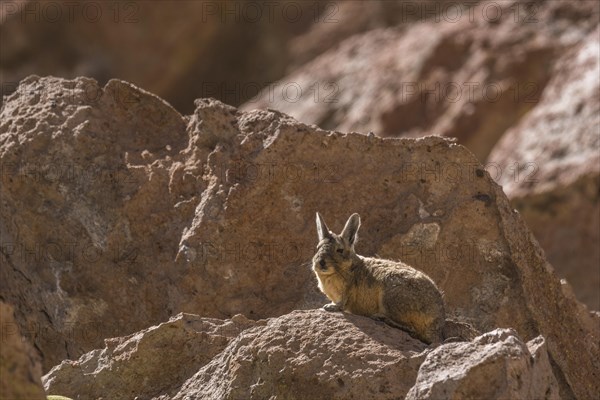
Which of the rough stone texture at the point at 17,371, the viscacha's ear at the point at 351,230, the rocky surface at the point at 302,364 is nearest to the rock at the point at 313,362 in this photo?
the rocky surface at the point at 302,364

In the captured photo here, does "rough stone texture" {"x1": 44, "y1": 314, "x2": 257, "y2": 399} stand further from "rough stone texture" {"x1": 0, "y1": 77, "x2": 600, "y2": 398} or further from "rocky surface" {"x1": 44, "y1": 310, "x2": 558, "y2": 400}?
"rough stone texture" {"x1": 0, "y1": 77, "x2": 600, "y2": 398}

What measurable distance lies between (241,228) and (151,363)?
2.06 m

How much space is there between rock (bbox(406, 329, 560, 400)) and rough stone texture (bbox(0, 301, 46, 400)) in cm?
238

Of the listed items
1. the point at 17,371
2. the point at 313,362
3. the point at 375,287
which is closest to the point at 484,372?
the point at 313,362

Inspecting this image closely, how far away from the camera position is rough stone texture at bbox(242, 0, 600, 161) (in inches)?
922

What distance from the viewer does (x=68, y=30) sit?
28875mm

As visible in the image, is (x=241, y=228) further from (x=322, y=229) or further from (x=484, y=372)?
(x=484, y=372)

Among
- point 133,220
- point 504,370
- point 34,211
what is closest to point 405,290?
point 504,370

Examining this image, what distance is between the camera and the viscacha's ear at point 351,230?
10758 mm

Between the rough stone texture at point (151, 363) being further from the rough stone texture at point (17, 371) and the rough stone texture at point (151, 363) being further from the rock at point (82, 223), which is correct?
the rough stone texture at point (17, 371)

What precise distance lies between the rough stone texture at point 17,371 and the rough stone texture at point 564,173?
10.5 meters

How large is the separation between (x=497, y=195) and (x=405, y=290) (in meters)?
2.10

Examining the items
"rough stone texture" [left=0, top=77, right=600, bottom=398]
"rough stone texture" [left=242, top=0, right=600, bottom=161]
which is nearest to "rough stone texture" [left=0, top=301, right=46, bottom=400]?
"rough stone texture" [left=0, top=77, right=600, bottom=398]

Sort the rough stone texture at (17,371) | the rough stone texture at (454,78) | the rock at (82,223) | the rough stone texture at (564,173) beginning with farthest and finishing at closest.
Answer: the rough stone texture at (454,78), the rough stone texture at (564,173), the rock at (82,223), the rough stone texture at (17,371)
